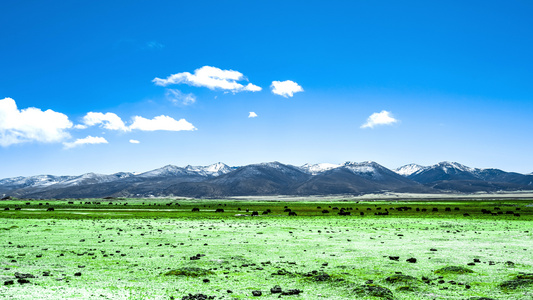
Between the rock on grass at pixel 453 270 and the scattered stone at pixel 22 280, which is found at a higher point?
the scattered stone at pixel 22 280

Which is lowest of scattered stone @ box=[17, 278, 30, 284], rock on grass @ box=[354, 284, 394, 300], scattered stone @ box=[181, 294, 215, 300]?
rock on grass @ box=[354, 284, 394, 300]

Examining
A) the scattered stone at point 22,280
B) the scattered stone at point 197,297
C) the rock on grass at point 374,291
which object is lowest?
the rock on grass at point 374,291

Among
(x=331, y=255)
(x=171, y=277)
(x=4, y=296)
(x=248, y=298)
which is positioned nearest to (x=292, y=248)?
(x=331, y=255)

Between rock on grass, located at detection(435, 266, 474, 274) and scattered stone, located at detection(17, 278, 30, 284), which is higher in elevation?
scattered stone, located at detection(17, 278, 30, 284)

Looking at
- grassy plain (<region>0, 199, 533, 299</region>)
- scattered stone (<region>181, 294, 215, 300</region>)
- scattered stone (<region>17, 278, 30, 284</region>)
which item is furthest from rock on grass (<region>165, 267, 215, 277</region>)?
scattered stone (<region>17, 278, 30, 284</region>)

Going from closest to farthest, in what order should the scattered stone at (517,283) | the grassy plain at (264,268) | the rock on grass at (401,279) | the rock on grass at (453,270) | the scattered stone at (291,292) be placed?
the scattered stone at (291,292) → the grassy plain at (264,268) → the scattered stone at (517,283) → the rock on grass at (401,279) → the rock on grass at (453,270)

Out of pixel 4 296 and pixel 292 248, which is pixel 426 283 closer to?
pixel 292 248

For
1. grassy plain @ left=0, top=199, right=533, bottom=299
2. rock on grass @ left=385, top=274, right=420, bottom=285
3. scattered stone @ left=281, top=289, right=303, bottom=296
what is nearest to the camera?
scattered stone @ left=281, top=289, right=303, bottom=296

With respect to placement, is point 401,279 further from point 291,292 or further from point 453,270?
point 291,292

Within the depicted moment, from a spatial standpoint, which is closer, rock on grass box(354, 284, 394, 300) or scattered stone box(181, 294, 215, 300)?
scattered stone box(181, 294, 215, 300)

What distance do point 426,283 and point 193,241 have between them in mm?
23157

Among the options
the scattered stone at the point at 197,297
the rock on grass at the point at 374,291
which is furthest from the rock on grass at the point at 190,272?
the rock on grass at the point at 374,291

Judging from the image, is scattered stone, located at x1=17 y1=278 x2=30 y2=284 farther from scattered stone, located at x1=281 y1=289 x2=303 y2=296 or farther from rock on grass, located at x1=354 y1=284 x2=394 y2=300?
rock on grass, located at x1=354 y1=284 x2=394 y2=300

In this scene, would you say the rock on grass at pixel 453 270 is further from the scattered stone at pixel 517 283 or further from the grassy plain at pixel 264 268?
the scattered stone at pixel 517 283
